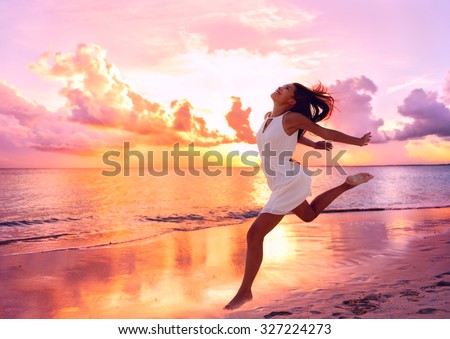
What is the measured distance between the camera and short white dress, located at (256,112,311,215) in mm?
4160

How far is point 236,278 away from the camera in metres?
6.27

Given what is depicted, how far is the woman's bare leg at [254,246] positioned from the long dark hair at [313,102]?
2.80 feet

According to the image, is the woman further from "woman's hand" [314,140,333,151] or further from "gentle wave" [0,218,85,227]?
"gentle wave" [0,218,85,227]

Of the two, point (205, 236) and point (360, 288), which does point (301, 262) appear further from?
point (205, 236)

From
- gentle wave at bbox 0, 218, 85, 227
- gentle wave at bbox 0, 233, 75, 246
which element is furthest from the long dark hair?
gentle wave at bbox 0, 218, 85, 227

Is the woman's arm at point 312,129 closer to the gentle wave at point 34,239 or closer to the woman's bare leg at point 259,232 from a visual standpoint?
the woman's bare leg at point 259,232

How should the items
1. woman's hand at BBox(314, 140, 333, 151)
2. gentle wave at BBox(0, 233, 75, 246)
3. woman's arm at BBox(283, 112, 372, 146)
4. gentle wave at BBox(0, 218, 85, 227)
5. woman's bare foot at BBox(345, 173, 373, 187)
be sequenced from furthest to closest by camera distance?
1. gentle wave at BBox(0, 218, 85, 227)
2. gentle wave at BBox(0, 233, 75, 246)
3. woman's hand at BBox(314, 140, 333, 151)
4. woman's bare foot at BBox(345, 173, 373, 187)
5. woman's arm at BBox(283, 112, 372, 146)

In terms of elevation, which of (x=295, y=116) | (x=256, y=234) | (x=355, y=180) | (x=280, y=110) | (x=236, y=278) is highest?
(x=280, y=110)

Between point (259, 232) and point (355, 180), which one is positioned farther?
point (355, 180)

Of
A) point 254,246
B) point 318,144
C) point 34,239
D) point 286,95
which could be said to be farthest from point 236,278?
point 34,239

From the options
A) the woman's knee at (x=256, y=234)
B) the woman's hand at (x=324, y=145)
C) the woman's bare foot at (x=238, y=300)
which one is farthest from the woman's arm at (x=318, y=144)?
the woman's bare foot at (x=238, y=300)

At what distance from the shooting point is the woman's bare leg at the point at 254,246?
4188 millimetres

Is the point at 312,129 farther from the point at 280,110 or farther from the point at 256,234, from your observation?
the point at 256,234

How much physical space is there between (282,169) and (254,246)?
2.43 ft
